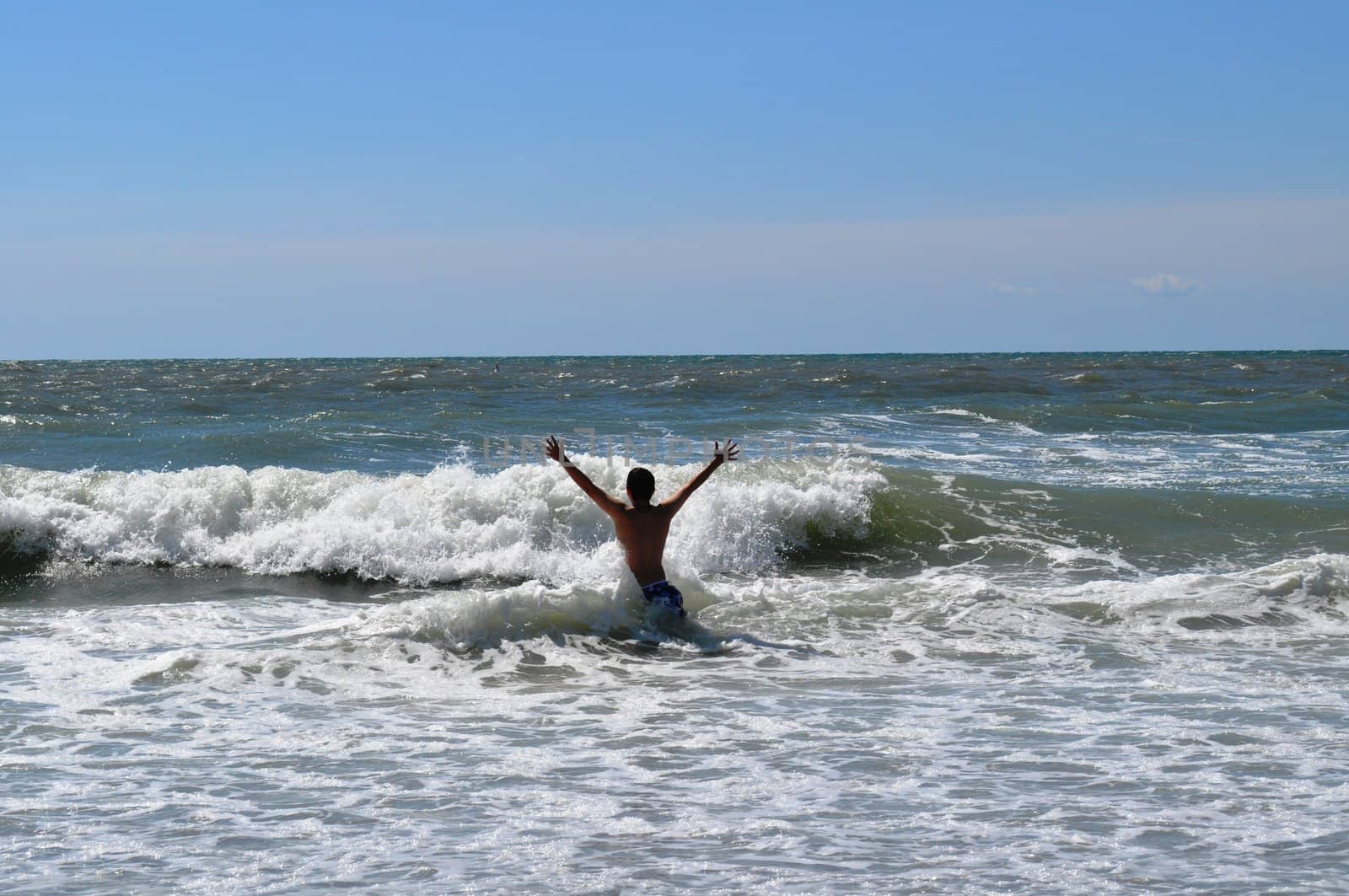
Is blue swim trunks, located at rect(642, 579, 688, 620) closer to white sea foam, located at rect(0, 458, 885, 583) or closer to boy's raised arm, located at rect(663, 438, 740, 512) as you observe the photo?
boy's raised arm, located at rect(663, 438, 740, 512)

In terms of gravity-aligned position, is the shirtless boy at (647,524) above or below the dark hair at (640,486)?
below

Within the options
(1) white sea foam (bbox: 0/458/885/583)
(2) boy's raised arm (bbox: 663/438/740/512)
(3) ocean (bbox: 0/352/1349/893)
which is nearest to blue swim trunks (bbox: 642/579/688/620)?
(3) ocean (bbox: 0/352/1349/893)

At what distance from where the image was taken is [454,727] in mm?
6316

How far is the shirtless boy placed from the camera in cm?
831

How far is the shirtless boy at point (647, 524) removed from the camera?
27.3ft

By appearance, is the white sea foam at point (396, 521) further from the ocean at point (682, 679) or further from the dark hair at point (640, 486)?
the dark hair at point (640, 486)

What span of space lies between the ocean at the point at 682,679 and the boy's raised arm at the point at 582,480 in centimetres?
69

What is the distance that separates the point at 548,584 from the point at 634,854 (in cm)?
680

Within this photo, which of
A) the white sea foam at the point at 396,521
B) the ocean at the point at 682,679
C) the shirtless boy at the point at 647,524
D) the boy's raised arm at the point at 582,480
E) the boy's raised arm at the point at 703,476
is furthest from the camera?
the white sea foam at the point at 396,521

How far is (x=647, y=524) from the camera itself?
8.46m

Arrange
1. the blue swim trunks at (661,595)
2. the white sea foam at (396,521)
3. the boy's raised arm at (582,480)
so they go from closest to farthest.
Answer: the boy's raised arm at (582,480) → the blue swim trunks at (661,595) → the white sea foam at (396,521)

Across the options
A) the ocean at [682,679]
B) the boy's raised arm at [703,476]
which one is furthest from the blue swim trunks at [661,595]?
the boy's raised arm at [703,476]

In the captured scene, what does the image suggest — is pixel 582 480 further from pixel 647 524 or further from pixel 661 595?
pixel 661 595

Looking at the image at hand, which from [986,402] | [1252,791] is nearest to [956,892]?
[1252,791]
